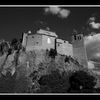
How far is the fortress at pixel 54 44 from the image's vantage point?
2331 centimetres

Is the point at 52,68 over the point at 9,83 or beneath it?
over

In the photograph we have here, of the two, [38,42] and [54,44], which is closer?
[38,42]

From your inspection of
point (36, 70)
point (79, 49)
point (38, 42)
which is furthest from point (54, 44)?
point (36, 70)

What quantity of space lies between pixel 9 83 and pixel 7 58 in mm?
5333

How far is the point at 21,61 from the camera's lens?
21312 millimetres

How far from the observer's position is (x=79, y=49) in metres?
27.1

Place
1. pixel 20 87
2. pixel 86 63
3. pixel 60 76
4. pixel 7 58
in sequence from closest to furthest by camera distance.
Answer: pixel 20 87 → pixel 60 76 → pixel 7 58 → pixel 86 63

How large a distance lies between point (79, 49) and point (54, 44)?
18.5 feet

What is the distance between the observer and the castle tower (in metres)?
26.3

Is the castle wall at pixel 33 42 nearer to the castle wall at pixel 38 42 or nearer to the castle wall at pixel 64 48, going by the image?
the castle wall at pixel 38 42

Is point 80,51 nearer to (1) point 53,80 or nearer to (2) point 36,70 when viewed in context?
(2) point 36,70
